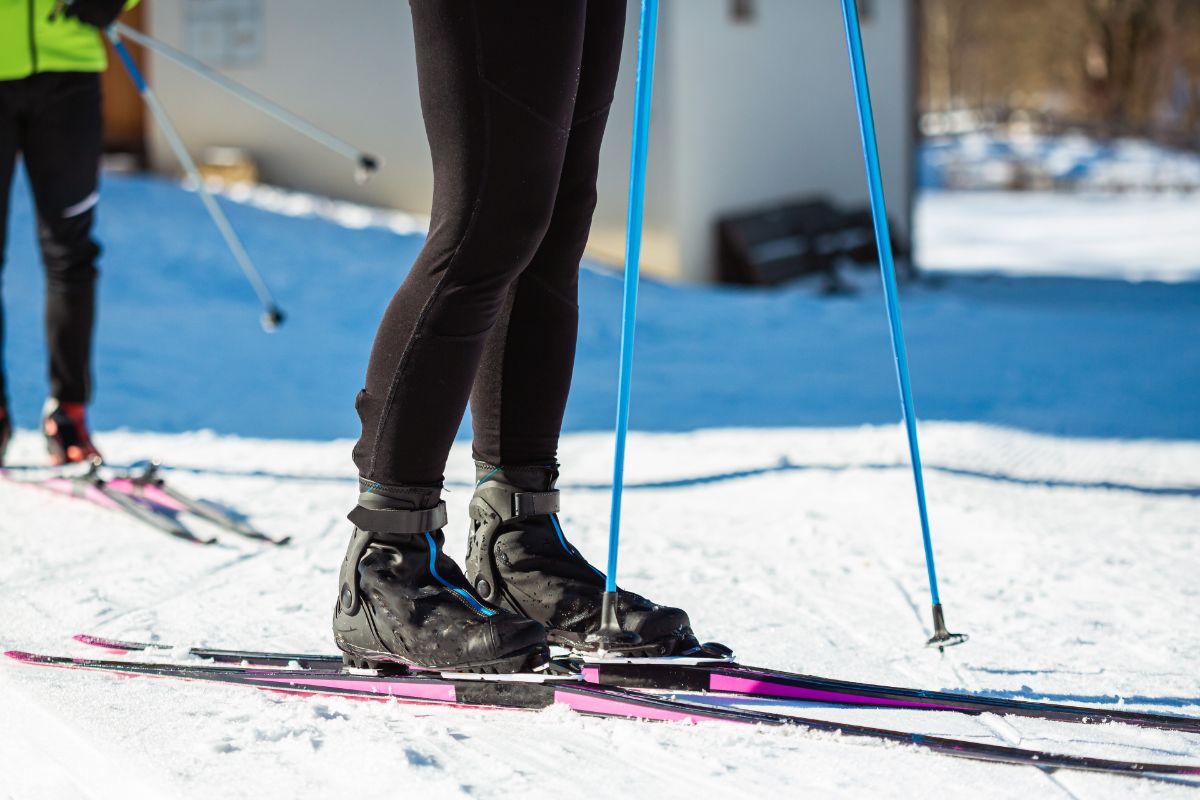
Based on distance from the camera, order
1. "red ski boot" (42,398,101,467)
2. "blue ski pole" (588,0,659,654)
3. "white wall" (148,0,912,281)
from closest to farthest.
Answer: "blue ski pole" (588,0,659,654) → "red ski boot" (42,398,101,467) → "white wall" (148,0,912,281)

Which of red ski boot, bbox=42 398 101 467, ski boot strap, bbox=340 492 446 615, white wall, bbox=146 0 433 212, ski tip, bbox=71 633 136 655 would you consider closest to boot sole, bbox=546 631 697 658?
ski boot strap, bbox=340 492 446 615

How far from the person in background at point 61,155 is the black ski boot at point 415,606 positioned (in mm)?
1944

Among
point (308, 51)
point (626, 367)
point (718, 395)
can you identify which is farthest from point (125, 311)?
point (626, 367)

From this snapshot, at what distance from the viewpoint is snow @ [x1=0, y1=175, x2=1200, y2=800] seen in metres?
1.67

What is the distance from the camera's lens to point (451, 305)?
1.77 m

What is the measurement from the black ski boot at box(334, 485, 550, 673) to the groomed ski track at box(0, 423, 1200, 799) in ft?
0.27

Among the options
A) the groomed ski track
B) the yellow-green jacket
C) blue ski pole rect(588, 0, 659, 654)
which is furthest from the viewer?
the yellow-green jacket

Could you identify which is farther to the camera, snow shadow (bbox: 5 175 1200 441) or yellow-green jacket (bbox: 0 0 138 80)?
snow shadow (bbox: 5 175 1200 441)

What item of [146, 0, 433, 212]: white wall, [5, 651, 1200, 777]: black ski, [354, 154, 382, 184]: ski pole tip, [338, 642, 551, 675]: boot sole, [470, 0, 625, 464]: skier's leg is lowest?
[5, 651, 1200, 777]: black ski

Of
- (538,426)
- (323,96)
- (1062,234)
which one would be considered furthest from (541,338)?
(1062,234)

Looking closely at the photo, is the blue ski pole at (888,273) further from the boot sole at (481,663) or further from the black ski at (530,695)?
the boot sole at (481,663)

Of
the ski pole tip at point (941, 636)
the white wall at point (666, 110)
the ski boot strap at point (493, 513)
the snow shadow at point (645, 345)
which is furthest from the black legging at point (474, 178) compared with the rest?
the white wall at point (666, 110)

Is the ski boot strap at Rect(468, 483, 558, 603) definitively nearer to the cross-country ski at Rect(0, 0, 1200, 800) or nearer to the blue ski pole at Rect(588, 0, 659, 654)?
the cross-country ski at Rect(0, 0, 1200, 800)

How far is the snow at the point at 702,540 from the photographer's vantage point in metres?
1.67
